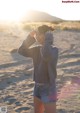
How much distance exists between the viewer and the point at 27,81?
11.3m

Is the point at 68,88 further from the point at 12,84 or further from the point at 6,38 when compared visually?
the point at 6,38

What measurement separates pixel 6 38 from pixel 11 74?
31.6 ft

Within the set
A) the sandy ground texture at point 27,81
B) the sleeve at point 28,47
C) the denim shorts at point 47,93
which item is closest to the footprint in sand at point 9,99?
the sandy ground texture at point 27,81

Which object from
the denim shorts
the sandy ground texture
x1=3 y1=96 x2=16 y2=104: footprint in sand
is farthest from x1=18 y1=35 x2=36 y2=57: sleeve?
x1=3 y1=96 x2=16 y2=104: footprint in sand

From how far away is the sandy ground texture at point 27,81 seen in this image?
342 inches

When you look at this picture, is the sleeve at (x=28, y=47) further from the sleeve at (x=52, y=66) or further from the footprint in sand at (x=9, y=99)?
the footprint in sand at (x=9, y=99)

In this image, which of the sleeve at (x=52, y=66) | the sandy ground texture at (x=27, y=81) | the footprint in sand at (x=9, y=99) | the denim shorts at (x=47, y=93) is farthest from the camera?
the footprint in sand at (x=9, y=99)

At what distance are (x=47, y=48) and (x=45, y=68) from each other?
334mm

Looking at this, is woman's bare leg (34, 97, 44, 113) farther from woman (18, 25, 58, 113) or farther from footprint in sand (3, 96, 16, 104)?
footprint in sand (3, 96, 16, 104)

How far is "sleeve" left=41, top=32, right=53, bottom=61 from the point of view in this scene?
5.30m

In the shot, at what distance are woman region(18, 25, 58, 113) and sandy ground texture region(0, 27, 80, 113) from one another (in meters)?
2.70

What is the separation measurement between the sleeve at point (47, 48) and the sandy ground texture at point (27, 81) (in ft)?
10.1

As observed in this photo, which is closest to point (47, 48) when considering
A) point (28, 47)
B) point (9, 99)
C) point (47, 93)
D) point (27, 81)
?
point (28, 47)

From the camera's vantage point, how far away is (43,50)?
5336 millimetres
